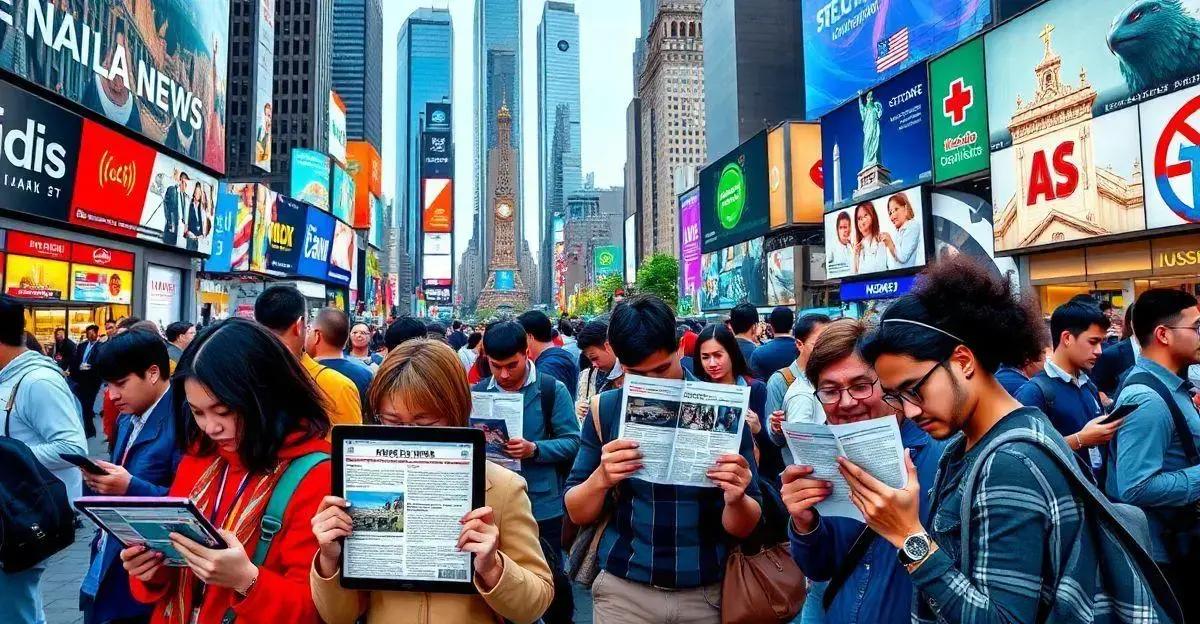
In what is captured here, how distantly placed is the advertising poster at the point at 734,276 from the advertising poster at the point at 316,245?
2557 cm

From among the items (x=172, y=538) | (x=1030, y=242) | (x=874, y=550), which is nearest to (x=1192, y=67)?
(x=1030, y=242)

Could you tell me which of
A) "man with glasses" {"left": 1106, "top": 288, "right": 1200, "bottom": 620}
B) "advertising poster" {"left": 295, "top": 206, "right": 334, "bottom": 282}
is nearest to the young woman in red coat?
"man with glasses" {"left": 1106, "top": 288, "right": 1200, "bottom": 620}

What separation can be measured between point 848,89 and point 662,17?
76.7 metres

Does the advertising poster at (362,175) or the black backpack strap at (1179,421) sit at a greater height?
the advertising poster at (362,175)

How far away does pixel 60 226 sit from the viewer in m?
17.7

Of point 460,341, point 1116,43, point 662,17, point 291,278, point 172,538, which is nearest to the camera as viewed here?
point 172,538

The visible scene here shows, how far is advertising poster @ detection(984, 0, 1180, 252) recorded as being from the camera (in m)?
16.3

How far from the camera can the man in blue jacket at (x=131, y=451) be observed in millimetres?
2523

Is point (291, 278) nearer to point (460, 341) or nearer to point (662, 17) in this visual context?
point (460, 341)

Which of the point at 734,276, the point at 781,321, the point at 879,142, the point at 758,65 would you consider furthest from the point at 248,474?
the point at 758,65

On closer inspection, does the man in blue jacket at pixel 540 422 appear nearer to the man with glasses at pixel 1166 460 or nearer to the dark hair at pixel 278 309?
the dark hair at pixel 278 309

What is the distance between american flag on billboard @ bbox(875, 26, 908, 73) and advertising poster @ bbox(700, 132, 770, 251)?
7432 mm

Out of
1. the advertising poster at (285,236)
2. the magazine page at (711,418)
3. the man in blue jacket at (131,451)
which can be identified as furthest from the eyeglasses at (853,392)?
the advertising poster at (285,236)

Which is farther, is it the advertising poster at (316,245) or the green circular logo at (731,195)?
the green circular logo at (731,195)
